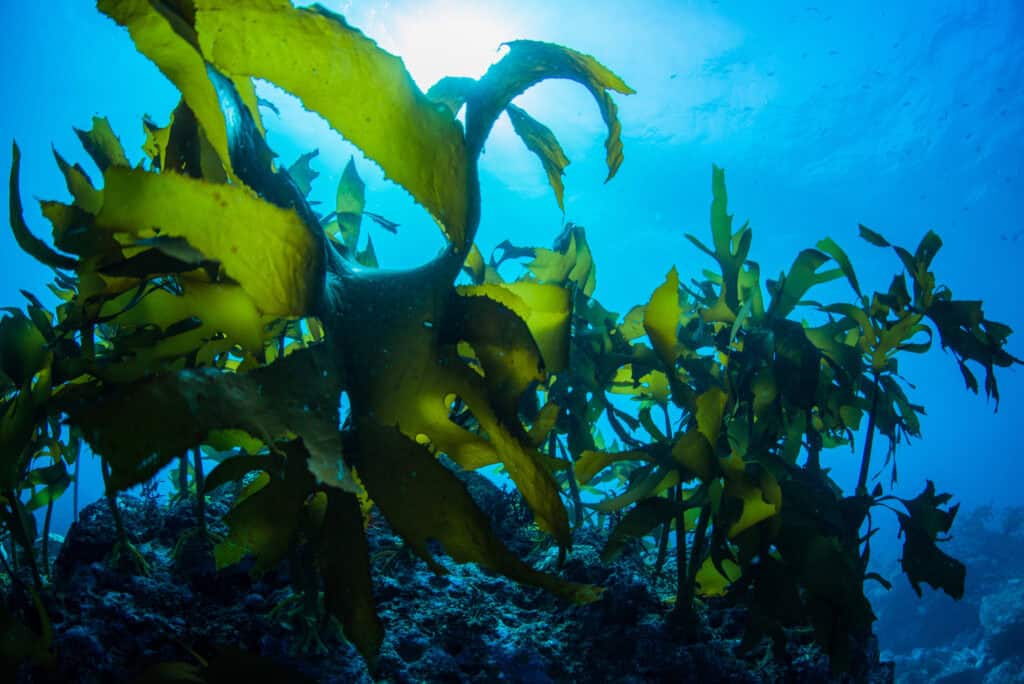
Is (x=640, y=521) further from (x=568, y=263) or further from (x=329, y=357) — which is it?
(x=568, y=263)

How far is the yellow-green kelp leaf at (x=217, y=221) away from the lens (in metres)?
0.64

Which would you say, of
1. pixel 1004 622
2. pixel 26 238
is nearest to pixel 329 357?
pixel 26 238

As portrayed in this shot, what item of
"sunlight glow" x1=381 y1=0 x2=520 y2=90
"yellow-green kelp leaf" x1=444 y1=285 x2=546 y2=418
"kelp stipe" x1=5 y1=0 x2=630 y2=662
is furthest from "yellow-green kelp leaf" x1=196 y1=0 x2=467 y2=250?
"sunlight glow" x1=381 y1=0 x2=520 y2=90

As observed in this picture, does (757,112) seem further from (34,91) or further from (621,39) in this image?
(34,91)

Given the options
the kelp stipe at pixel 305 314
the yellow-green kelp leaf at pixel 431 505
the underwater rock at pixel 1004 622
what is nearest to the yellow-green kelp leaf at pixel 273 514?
the kelp stipe at pixel 305 314

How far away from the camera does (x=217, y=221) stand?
65cm

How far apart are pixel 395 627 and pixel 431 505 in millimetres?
702

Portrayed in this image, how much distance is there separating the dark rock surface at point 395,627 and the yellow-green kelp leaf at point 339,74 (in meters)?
0.92

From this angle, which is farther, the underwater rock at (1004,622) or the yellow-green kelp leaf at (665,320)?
the underwater rock at (1004,622)

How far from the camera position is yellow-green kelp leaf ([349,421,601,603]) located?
0.71 m

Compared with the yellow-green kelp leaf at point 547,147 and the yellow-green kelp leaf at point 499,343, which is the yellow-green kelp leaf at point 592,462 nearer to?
the yellow-green kelp leaf at point 499,343

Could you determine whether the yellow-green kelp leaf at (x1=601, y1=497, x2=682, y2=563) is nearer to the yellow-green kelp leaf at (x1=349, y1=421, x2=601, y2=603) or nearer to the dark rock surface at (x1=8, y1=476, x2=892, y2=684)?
the dark rock surface at (x1=8, y1=476, x2=892, y2=684)

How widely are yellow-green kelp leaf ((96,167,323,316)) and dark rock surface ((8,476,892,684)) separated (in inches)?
27.7

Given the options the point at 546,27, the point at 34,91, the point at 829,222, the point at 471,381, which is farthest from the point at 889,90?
the point at 34,91
